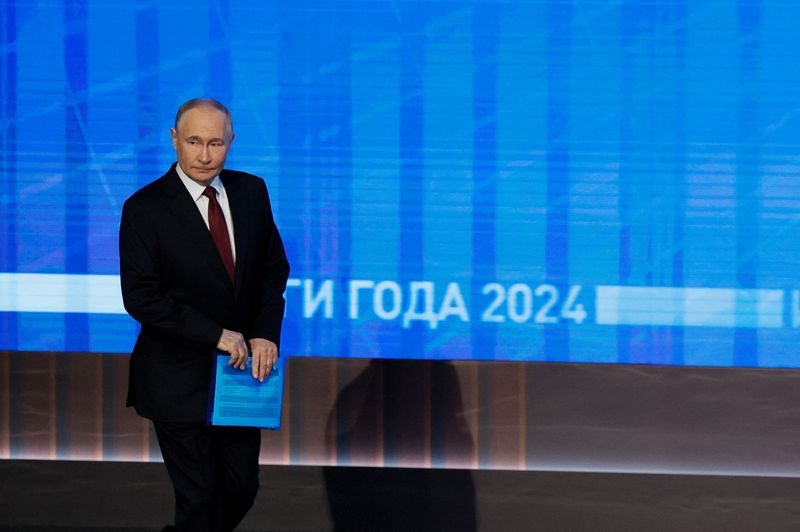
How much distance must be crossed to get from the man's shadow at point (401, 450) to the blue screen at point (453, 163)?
0.11 m

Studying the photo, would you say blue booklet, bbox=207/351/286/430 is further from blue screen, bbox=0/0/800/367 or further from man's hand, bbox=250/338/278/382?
blue screen, bbox=0/0/800/367

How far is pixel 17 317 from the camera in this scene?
3.38m

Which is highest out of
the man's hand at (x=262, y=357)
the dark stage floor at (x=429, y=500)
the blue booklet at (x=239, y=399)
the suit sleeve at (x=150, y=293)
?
the suit sleeve at (x=150, y=293)

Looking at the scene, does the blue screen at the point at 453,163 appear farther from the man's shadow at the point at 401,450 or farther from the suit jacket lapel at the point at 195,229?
the suit jacket lapel at the point at 195,229

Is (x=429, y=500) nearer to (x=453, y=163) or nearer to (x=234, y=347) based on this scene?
(x=453, y=163)

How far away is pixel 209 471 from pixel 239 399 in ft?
0.69

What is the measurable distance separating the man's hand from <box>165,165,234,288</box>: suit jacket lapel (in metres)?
0.17

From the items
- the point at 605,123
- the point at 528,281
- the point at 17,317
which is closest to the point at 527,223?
the point at 528,281

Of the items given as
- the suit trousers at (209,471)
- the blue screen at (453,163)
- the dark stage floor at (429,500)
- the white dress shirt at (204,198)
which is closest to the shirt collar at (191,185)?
the white dress shirt at (204,198)

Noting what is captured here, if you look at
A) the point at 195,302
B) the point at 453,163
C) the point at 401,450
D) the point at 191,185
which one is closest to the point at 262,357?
the point at 195,302

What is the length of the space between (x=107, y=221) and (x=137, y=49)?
56 cm

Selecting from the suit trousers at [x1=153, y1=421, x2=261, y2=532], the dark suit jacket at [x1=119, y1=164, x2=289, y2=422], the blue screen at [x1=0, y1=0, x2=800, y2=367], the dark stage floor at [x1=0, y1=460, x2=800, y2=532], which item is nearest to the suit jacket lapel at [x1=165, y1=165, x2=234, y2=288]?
the dark suit jacket at [x1=119, y1=164, x2=289, y2=422]

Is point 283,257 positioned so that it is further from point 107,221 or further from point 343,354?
point 107,221

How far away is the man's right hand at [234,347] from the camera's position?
2.26 m
